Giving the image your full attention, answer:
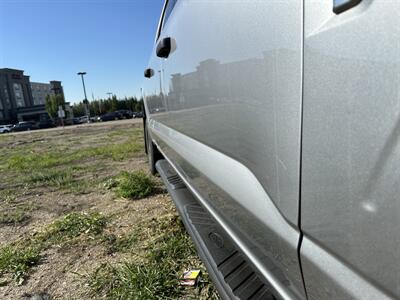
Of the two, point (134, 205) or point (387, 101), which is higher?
point (387, 101)

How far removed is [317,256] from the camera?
77cm

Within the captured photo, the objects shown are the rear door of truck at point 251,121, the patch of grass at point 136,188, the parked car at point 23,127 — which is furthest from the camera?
the parked car at point 23,127

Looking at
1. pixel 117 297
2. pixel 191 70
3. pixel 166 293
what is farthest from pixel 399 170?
pixel 117 297

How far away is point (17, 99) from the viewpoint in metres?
85.6

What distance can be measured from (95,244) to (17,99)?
97.2 m

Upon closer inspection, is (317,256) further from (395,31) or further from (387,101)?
(395,31)

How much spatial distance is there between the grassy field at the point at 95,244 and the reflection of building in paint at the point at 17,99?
8103cm

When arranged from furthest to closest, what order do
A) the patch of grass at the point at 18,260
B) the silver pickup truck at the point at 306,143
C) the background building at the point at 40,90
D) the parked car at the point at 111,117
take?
the background building at the point at 40,90
the parked car at the point at 111,117
the patch of grass at the point at 18,260
the silver pickup truck at the point at 306,143

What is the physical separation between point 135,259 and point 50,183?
3.77 meters

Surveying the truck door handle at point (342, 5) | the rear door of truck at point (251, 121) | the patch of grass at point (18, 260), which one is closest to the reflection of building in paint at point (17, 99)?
the patch of grass at point (18, 260)

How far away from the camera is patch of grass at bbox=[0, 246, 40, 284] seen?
2.54 metres

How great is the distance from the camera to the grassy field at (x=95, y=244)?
7.22 feet

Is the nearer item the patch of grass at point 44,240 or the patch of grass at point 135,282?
the patch of grass at point 135,282

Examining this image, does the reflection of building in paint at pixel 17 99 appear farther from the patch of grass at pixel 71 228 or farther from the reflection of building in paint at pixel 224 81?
the reflection of building in paint at pixel 224 81
